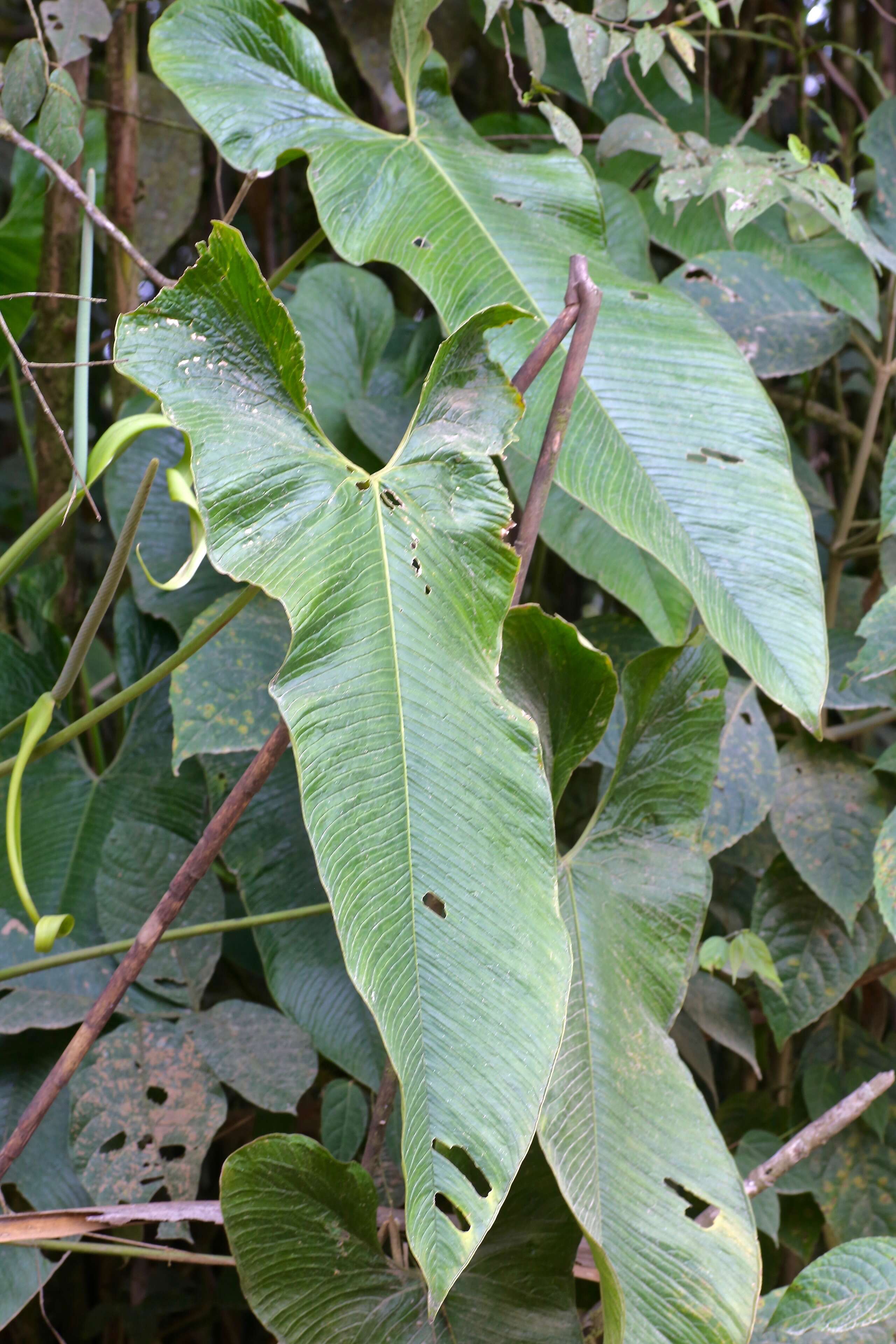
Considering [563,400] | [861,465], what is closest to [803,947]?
[861,465]

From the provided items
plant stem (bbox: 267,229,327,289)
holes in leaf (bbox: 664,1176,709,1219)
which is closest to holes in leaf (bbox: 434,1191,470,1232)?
holes in leaf (bbox: 664,1176,709,1219)

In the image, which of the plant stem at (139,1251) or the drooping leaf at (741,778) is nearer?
the plant stem at (139,1251)

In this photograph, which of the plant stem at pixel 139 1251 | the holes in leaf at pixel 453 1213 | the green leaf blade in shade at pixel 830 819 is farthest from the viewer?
the green leaf blade in shade at pixel 830 819

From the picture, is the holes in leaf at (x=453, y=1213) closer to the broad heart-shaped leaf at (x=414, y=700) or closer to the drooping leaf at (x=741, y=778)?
the broad heart-shaped leaf at (x=414, y=700)

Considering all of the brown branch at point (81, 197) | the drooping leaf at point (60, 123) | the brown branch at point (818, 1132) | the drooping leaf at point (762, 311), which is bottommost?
the brown branch at point (818, 1132)

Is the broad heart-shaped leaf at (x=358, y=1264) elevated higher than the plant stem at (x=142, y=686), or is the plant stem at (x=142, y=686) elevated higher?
the plant stem at (x=142, y=686)

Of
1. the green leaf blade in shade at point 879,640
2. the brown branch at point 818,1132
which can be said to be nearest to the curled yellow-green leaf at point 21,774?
the brown branch at point 818,1132
